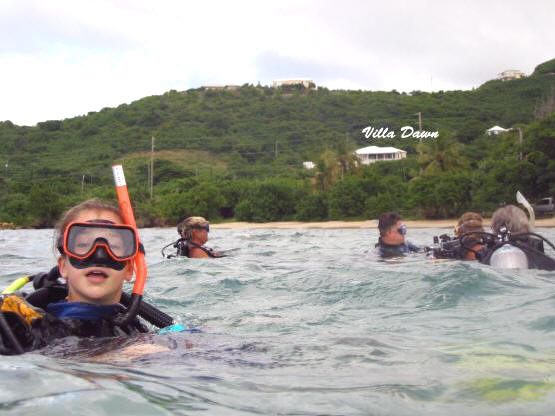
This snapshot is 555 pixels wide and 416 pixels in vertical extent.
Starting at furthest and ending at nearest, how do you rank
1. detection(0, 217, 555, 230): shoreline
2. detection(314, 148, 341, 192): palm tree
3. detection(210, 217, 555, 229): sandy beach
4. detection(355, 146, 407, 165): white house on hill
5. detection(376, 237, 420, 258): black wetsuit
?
1. detection(355, 146, 407, 165): white house on hill
2. detection(314, 148, 341, 192): palm tree
3. detection(0, 217, 555, 230): shoreline
4. detection(210, 217, 555, 229): sandy beach
5. detection(376, 237, 420, 258): black wetsuit

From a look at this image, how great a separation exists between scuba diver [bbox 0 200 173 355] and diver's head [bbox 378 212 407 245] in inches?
234

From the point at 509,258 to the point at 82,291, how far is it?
4419 mm

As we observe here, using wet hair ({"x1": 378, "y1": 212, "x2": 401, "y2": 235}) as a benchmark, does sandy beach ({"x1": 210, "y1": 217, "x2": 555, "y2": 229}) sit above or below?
below

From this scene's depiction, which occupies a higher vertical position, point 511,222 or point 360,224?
point 511,222

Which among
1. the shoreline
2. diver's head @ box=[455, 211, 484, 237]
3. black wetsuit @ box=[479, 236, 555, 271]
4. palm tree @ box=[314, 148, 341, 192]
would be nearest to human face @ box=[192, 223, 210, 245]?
diver's head @ box=[455, 211, 484, 237]

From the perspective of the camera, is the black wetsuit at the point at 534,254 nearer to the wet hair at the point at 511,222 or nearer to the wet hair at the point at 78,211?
the wet hair at the point at 511,222

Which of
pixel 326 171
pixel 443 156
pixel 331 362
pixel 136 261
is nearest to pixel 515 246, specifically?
pixel 331 362

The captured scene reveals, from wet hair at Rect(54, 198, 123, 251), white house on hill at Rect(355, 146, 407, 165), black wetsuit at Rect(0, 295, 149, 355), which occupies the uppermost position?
white house on hill at Rect(355, 146, 407, 165)

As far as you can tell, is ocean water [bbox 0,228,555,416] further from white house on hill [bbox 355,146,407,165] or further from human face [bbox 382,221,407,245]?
white house on hill [bbox 355,146,407,165]

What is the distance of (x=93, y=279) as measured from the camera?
3.26 meters

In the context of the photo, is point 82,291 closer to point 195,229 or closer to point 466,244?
point 466,244

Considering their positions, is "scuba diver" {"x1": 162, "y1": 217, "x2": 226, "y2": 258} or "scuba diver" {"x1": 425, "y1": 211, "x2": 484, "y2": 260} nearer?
"scuba diver" {"x1": 425, "y1": 211, "x2": 484, "y2": 260}

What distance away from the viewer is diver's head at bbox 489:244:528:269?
6449 mm

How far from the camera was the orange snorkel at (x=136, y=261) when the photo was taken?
321 centimetres
